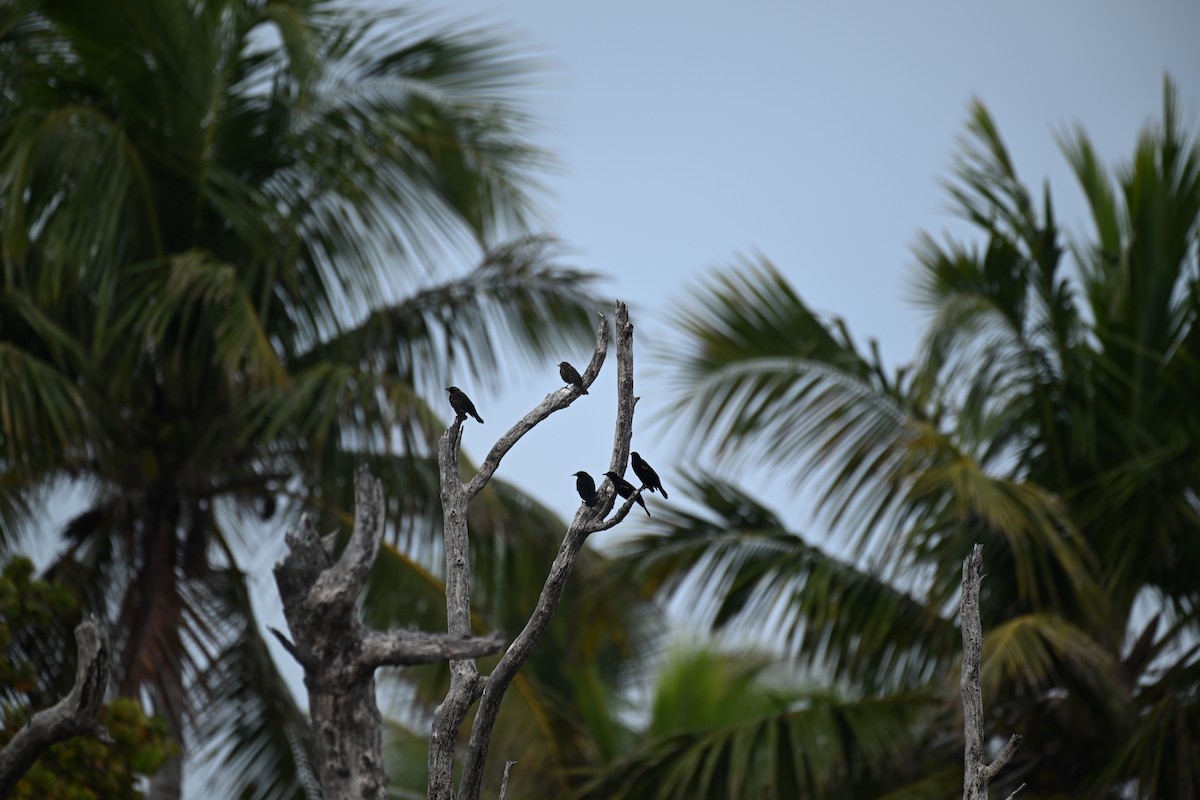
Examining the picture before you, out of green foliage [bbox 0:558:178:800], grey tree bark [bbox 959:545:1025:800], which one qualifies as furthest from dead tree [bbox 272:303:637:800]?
green foliage [bbox 0:558:178:800]

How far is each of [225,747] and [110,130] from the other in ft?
13.0

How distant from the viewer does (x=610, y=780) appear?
347 inches

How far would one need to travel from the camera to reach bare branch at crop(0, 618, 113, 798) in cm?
479

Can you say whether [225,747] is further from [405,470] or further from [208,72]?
[208,72]

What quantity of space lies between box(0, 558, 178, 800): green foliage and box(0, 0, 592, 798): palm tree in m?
1.01

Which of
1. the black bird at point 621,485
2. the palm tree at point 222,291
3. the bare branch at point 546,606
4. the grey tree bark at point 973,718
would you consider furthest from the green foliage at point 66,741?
the grey tree bark at point 973,718

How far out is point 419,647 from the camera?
176 inches

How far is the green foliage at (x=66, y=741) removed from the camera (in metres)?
6.67

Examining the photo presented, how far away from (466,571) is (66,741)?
2.94m

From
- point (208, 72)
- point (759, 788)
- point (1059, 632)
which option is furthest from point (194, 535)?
point (1059, 632)

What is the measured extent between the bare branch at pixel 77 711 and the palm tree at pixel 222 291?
3409mm

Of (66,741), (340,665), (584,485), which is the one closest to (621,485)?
(584,485)

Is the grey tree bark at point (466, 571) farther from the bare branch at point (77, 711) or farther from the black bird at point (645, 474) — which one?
the bare branch at point (77, 711)

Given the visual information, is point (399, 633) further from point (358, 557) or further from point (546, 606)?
point (546, 606)
